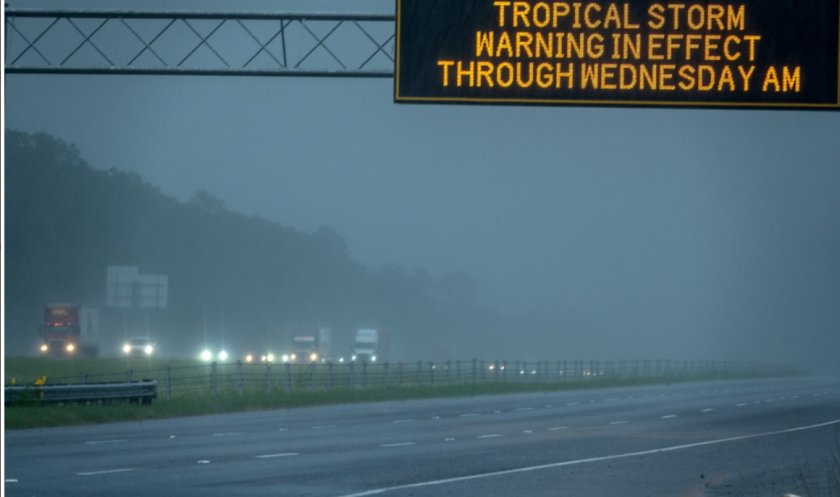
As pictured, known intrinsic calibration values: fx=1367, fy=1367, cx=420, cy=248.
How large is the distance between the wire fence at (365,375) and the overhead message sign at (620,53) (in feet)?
67.6

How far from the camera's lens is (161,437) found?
2589 centimetres

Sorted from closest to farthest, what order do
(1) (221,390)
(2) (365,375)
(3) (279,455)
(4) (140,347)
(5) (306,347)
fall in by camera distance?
(3) (279,455), (1) (221,390), (2) (365,375), (4) (140,347), (5) (306,347)

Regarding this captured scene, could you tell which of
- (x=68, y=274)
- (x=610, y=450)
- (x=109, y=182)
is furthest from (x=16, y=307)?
(x=610, y=450)

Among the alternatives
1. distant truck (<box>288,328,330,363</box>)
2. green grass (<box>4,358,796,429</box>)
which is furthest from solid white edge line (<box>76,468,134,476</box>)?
distant truck (<box>288,328,330,363</box>)

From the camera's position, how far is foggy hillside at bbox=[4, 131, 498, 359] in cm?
11656

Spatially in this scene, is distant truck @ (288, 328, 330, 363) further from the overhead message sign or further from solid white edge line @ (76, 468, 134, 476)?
the overhead message sign

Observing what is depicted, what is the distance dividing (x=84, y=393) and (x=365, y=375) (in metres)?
19.0

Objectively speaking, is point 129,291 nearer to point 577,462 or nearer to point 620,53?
point 577,462

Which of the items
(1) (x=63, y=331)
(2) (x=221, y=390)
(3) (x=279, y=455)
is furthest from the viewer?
(1) (x=63, y=331)

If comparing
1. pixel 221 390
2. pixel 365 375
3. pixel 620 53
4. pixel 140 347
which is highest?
pixel 620 53

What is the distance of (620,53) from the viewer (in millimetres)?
16344

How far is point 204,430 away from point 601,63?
1505 cm

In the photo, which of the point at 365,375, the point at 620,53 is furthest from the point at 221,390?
the point at 620,53

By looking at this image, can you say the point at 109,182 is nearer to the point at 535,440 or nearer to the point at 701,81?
the point at 535,440
